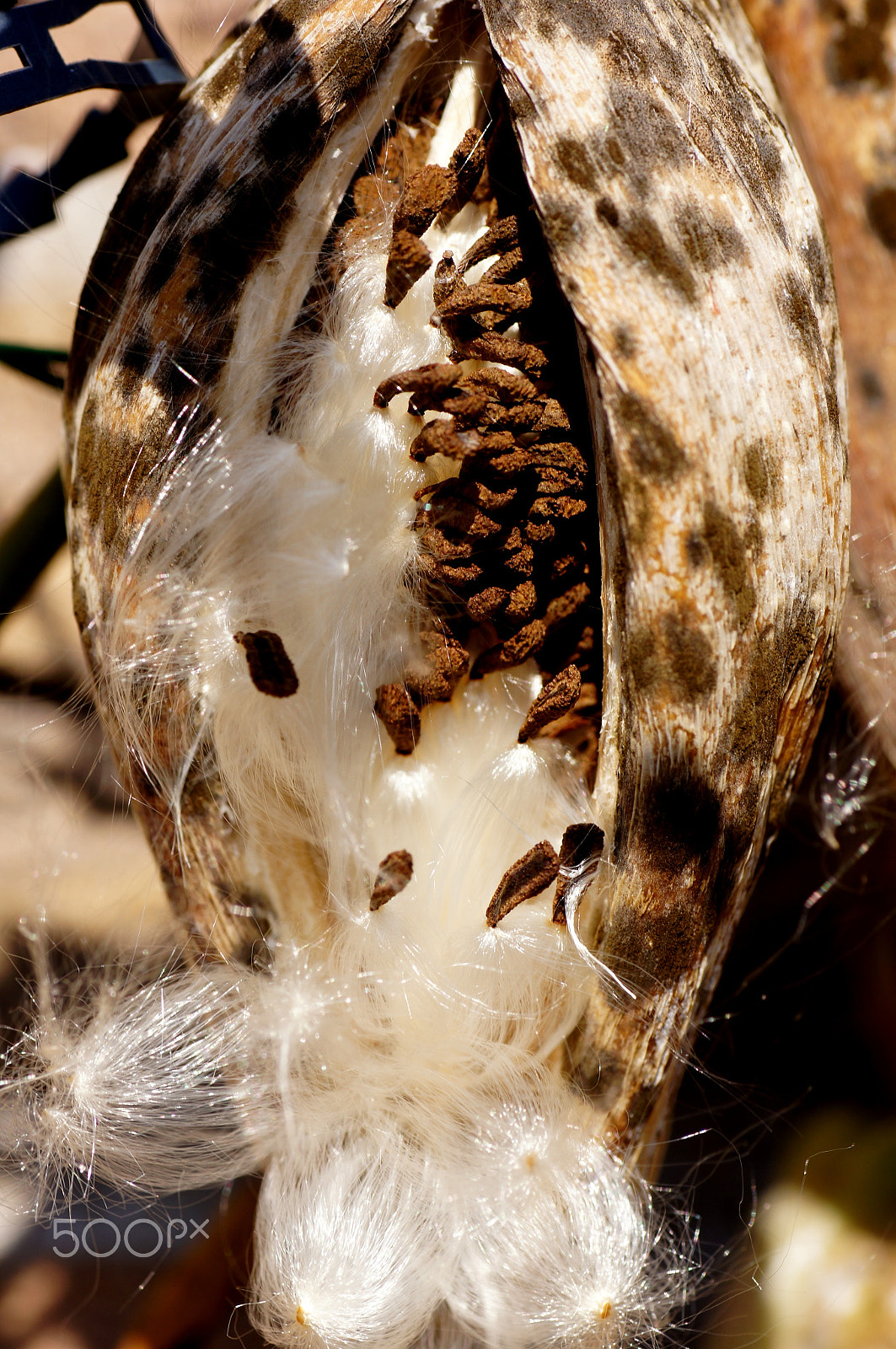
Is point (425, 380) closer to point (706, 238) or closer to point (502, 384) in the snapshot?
point (502, 384)

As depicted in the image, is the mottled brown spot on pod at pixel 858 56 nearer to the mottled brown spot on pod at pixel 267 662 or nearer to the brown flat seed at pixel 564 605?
the brown flat seed at pixel 564 605

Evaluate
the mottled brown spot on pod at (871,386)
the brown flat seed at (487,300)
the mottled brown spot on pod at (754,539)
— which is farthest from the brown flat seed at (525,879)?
the mottled brown spot on pod at (871,386)

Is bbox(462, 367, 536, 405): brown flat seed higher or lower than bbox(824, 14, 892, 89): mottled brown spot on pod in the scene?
lower

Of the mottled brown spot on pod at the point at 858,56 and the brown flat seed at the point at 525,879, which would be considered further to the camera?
the mottled brown spot on pod at the point at 858,56

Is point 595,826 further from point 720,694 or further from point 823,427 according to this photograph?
point 823,427

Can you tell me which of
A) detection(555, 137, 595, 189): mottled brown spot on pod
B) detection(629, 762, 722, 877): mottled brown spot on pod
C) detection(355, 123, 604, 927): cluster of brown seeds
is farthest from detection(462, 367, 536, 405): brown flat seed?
detection(629, 762, 722, 877): mottled brown spot on pod

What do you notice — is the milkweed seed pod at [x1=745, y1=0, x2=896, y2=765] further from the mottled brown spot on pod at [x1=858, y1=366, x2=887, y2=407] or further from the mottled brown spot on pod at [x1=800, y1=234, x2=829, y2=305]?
the mottled brown spot on pod at [x1=800, y1=234, x2=829, y2=305]

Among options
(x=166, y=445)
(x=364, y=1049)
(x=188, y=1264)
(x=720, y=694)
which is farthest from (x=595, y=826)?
(x=188, y=1264)
